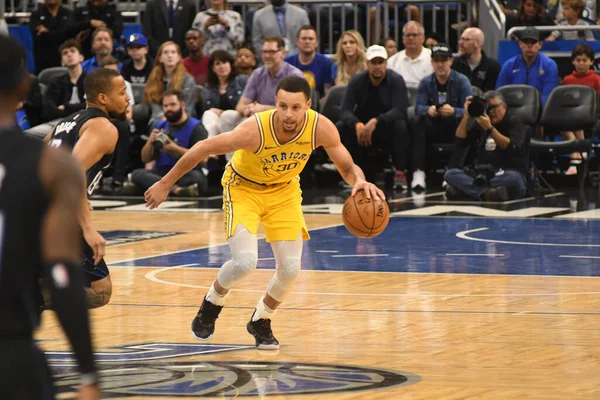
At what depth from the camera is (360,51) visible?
16625 millimetres

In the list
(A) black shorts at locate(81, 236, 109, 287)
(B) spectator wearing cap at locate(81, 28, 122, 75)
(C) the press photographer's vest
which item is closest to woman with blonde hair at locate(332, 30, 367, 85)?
(C) the press photographer's vest

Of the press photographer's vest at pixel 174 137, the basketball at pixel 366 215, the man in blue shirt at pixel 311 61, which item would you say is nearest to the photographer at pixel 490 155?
the man in blue shirt at pixel 311 61

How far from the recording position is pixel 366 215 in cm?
726

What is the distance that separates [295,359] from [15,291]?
3622mm

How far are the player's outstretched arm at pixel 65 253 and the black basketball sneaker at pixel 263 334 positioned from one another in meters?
3.92

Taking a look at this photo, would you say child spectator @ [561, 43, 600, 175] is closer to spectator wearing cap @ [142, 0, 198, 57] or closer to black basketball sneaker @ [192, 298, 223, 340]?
spectator wearing cap @ [142, 0, 198, 57]

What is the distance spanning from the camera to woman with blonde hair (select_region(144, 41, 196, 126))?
652 inches

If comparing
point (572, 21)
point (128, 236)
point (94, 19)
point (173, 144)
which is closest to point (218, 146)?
point (128, 236)

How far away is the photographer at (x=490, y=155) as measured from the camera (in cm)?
1516

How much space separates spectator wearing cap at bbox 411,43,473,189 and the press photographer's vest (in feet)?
9.77

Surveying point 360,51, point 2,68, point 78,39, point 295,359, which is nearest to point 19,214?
point 2,68

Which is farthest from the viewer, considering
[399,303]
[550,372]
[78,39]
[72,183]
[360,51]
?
[78,39]

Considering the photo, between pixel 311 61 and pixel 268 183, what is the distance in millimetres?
9946

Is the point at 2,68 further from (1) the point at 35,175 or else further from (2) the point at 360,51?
(2) the point at 360,51
